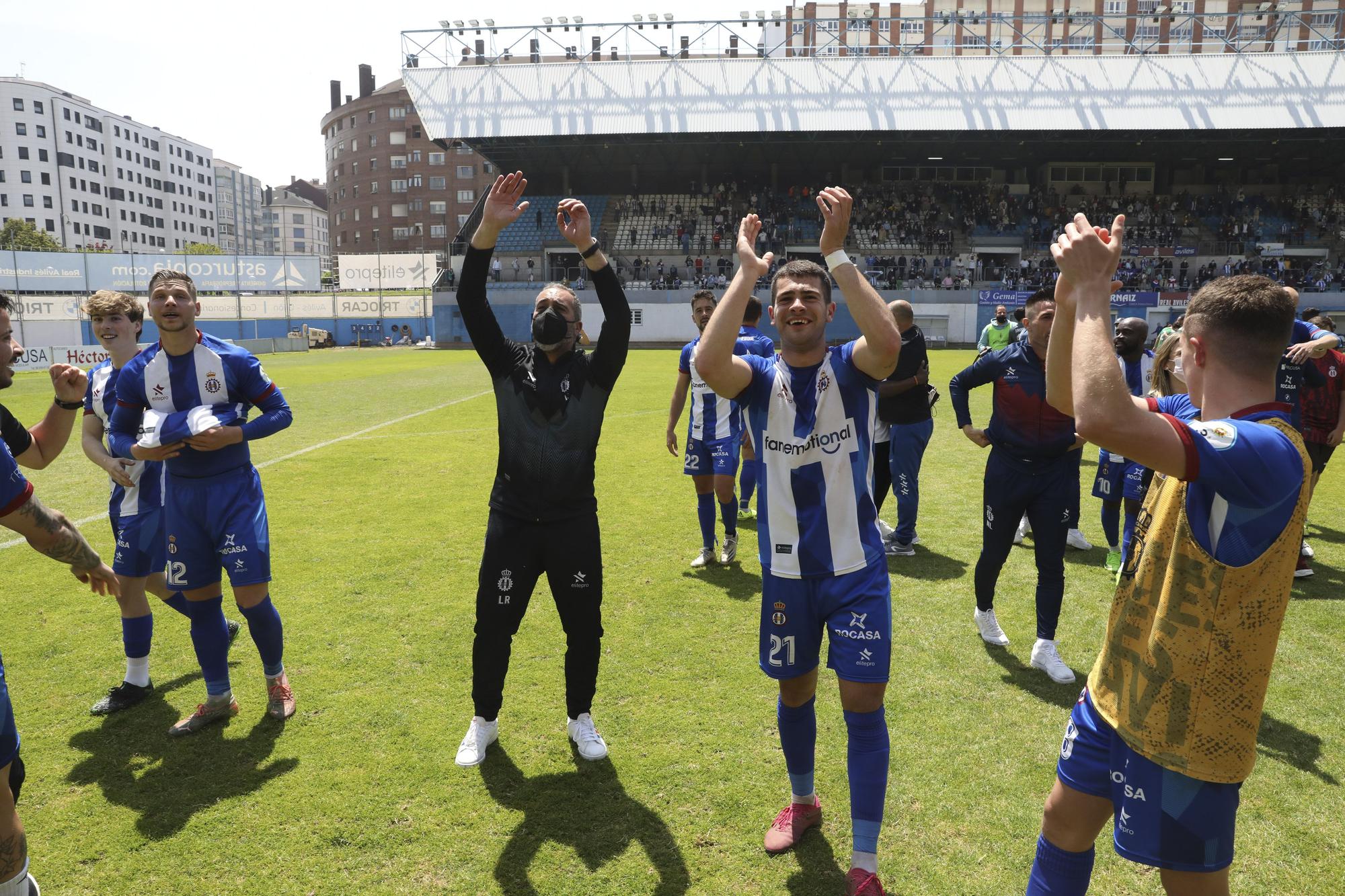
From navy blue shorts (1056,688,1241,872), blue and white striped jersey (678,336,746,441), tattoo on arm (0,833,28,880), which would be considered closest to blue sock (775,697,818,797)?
navy blue shorts (1056,688,1241,872)

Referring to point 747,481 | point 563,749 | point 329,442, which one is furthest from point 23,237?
point 563,749

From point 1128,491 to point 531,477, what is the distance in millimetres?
5063

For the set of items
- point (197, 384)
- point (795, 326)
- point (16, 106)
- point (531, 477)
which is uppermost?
point (16, 106)

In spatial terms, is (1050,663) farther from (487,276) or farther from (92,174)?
(92,174)

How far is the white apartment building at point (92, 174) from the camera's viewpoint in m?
87.3

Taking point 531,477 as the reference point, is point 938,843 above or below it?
below

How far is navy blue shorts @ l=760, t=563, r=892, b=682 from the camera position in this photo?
3268 millimetres

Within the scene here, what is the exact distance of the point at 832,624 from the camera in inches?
132

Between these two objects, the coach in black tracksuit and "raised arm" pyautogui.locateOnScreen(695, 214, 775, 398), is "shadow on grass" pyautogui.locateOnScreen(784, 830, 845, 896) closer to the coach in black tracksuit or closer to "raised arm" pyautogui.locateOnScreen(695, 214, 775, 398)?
the coach in black tracksuit

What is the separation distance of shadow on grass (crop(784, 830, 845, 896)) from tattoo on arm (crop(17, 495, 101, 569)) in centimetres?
307

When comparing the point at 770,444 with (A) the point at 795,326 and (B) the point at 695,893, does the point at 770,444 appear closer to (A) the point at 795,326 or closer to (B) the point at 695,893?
(A) the point at 795,326

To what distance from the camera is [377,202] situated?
88875 millimetres

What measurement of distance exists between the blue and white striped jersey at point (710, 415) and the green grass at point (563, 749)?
129 cm

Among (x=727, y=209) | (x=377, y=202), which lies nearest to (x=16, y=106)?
(x=377, y=202)
